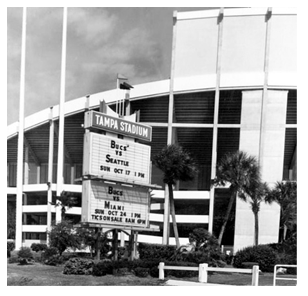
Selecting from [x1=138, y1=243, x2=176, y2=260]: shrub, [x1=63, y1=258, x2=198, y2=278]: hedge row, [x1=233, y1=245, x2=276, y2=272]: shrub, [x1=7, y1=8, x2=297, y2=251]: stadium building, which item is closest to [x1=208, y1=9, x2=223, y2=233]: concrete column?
[x1=7, y1=8, x2=297, y2=251]: stadium building

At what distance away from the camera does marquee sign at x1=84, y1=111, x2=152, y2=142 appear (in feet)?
97.8

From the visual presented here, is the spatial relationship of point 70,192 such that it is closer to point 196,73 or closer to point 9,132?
point 9,132

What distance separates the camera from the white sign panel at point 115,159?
97.3ft

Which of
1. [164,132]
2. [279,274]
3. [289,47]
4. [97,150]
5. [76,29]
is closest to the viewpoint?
[97,150]

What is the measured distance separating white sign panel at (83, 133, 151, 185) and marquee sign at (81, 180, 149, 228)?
587 mm

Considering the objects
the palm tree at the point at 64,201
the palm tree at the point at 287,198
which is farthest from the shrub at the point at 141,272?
the palm tree at the point at 64,201

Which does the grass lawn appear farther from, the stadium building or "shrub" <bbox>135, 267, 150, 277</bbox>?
the stadium building

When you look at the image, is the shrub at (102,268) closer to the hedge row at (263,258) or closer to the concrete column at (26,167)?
the hedge row at (263,258)

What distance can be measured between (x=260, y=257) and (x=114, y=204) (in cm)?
1289

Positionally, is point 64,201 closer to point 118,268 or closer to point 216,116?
point 216,116

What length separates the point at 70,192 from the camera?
200ft

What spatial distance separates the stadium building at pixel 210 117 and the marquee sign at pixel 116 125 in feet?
80.1

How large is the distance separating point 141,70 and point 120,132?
85.8 ft
